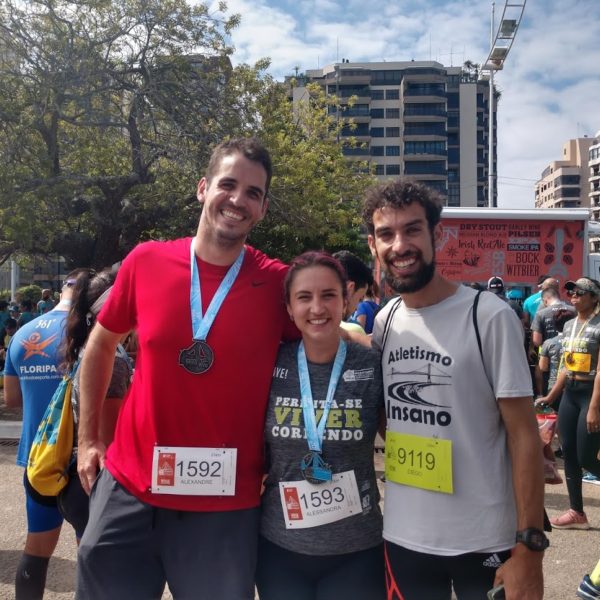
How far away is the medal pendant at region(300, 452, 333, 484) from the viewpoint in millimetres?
2107

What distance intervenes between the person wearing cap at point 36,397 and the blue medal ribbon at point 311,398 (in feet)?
5.33

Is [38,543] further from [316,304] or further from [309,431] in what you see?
[316,304]

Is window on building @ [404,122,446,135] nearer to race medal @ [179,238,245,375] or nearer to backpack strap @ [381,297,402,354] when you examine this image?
backpack strap @ [381,297,402,354]

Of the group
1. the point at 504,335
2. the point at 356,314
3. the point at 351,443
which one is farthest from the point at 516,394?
the point at 356,314

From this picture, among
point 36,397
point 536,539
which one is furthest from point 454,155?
point 536,539

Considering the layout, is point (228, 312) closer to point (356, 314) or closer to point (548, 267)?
point (356, 314)

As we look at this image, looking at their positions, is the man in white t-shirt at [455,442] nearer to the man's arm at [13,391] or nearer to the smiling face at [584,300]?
the man's arm at [13,391]

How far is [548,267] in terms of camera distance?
1038 centimetres

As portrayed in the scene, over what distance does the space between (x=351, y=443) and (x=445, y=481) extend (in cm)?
34

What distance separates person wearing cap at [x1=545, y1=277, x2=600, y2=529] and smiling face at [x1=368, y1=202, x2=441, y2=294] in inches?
126

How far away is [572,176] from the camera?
343 ft

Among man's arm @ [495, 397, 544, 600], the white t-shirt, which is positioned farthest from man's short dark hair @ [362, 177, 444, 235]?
man's arm @ [495, 397, 544, 600]

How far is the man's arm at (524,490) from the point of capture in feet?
6.12

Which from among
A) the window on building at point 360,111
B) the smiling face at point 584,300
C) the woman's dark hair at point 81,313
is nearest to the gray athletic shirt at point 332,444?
the woman's dark hair at point 81,313
